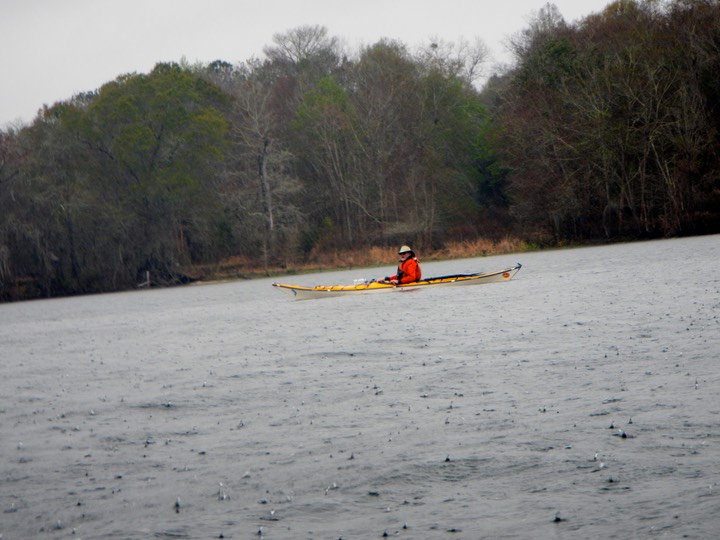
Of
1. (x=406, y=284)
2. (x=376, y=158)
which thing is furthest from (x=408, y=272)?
(x=376, y=158)

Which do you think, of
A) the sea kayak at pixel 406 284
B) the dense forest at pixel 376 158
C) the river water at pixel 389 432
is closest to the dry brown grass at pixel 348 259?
the dense forest at pixel 376 158

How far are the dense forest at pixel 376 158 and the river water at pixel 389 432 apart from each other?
34117 millimetres

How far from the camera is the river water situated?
779cm

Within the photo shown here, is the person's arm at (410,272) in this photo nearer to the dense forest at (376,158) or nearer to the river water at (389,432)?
the river water at (389,432)

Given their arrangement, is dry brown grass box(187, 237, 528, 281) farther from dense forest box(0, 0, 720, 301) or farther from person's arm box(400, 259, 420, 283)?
person's arm box(400, 259, 420, 283)

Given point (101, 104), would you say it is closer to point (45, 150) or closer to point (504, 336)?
A: point (45, 150)

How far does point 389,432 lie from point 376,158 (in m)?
61.5

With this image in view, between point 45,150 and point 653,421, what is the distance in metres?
58.0

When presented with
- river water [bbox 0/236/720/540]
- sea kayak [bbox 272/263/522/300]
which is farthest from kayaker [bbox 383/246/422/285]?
river water [bbox 0/236/720/540]

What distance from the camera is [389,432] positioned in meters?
10.5

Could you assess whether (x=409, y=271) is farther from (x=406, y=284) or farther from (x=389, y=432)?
(x=389, y=432)

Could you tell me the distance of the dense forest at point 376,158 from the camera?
54.2m

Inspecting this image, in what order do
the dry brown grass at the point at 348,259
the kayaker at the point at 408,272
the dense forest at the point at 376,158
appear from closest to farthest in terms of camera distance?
the kayaker at the point at 408,272 → the dense forest at the point at 376,158 → the dry brown grass at the point at 348,259

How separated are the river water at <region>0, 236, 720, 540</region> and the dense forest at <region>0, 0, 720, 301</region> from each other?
3412cm
